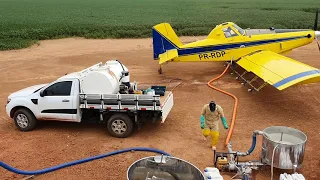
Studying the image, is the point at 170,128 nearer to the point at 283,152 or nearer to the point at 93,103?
the point at 93,103

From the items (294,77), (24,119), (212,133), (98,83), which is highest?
(98,83)

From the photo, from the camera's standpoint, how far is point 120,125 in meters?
10.9

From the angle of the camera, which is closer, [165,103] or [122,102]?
[122,102]

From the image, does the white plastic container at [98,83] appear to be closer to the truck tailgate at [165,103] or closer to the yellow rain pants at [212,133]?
the truck tailgate at [165,103]

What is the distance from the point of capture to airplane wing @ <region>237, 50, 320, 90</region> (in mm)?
12227

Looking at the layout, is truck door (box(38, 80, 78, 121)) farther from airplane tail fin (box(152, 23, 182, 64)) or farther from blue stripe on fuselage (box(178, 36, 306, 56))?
blue stripe on fuselage (box(178, 36, 306, 56))

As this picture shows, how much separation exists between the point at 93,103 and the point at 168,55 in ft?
24.7

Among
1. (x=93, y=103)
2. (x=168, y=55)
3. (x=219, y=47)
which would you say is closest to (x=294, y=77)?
(x=219, y=47)

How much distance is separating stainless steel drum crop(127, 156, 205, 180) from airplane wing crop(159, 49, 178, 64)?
33.2 ft

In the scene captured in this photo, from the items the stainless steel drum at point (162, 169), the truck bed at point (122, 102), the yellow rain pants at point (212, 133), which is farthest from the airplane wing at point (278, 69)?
the stainless steel drum at point (162, 169)

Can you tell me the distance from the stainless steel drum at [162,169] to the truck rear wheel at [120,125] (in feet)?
11.1

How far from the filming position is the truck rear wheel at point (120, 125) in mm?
10852

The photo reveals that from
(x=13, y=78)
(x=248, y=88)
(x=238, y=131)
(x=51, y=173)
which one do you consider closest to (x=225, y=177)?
(x=238, y=131)

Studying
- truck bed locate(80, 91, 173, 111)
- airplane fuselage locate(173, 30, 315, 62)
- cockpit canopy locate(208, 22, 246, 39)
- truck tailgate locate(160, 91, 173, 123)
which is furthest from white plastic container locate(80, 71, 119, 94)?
cockpit canopy locate(208, 22, 246, 39)
